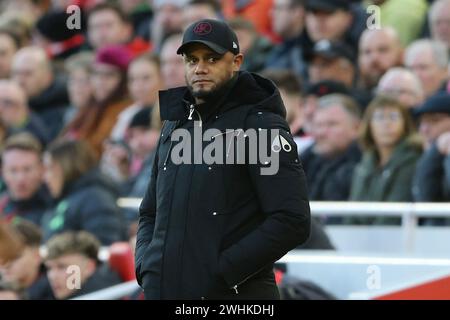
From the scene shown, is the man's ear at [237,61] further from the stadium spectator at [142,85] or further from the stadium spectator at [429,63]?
the stadium spectator at [142,85]

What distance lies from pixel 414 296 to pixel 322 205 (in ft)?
3.91

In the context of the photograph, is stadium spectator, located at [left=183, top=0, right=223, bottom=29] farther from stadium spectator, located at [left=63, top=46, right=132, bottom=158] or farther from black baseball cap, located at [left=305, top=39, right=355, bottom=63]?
black baseball cap, located at [left=305, top=39, right=355, bottom=63]

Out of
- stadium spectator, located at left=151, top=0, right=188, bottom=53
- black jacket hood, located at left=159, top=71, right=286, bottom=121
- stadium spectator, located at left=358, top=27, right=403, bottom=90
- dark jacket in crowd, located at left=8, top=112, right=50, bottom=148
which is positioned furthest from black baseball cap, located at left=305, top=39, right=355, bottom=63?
black jacket hood, located at left=159, top=71, right=286, bottom=121

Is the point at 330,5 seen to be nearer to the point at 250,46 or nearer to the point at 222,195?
the point at 250,46

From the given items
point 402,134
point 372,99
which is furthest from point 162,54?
point 402,134

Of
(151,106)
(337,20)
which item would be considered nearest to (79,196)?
(151,106)

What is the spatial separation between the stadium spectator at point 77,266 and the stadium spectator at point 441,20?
10.9ft

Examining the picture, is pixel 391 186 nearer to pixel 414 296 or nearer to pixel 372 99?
pixel 372 99

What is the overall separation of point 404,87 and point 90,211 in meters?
2.43

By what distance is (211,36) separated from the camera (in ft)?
17.0

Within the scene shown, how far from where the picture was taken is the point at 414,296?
7195 mm

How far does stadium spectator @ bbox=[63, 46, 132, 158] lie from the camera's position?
12.1 meters

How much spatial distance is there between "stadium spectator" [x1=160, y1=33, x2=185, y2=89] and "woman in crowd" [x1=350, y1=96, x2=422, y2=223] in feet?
8.54
